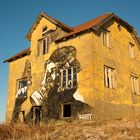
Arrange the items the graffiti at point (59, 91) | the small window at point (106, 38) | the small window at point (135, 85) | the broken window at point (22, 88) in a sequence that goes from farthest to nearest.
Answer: the broken window at point (22, 88) → the small window at point (135, 85) → the small window at point (106, 38) → the graffiti at point (59, 91)

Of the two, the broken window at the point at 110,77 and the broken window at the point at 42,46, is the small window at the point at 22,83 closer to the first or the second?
the broken window at the point at 42,46

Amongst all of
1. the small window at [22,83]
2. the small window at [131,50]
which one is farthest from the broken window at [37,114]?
the small window at [131,50]

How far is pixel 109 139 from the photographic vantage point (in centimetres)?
981

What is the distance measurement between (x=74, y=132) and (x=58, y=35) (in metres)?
12.7

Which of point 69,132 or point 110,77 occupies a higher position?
point 110,77

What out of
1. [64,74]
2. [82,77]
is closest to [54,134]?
[82,77]

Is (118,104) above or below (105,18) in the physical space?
below

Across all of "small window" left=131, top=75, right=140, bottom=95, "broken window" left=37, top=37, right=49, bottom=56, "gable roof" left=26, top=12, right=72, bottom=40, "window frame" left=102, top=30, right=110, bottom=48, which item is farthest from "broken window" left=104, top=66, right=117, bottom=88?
"broken window" left=37, top=37, right=49, bottom=56

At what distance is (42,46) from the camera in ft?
79.5

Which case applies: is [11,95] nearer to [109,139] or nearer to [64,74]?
[64,74]

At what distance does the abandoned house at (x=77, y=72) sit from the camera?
758 inches

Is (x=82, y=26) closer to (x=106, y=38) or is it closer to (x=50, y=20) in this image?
(x=106, y=38)

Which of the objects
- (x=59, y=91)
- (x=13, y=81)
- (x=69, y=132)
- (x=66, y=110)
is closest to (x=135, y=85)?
Result: (x=66, y=110)

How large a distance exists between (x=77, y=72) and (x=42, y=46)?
592cm
